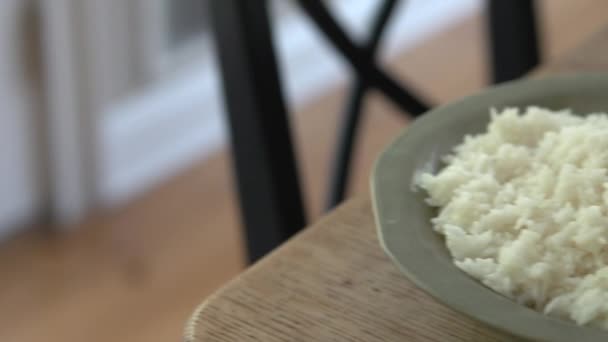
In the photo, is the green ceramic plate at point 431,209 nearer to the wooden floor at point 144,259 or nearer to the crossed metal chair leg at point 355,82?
the crossed metal chair leg at point 355,82

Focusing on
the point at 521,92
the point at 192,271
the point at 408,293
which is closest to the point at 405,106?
the point at 521,92

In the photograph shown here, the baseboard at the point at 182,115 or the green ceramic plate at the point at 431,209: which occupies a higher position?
the green ceramic plate at the point at 431,209

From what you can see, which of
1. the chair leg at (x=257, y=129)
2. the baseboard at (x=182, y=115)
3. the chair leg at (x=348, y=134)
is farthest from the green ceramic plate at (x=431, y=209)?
the baseboard at (x=182, y=115)

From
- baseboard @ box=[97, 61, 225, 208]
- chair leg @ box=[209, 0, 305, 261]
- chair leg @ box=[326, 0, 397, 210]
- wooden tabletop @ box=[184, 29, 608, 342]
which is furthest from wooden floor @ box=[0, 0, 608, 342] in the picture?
wooden tabletop @ box=[184, 29, 608, 342]

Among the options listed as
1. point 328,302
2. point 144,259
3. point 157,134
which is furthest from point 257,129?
point 157,134

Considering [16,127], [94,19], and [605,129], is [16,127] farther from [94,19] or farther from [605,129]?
[605,129]

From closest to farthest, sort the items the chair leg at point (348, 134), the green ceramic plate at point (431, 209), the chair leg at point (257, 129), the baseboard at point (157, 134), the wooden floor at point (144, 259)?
1. the green ceramic plate at point (431, 209)
2. the chair leg at point (257, 129)
3. the chair leg at point (348, 134)
4. the wooden floor at point (144, 259)
5. the baseboard at point (157, 134)

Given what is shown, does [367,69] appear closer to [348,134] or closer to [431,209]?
[348,134]
